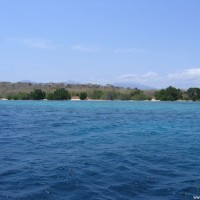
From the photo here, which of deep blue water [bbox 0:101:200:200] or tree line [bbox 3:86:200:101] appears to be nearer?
deep blue water [bbox 0:101:200:200]

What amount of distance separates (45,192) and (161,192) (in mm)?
3618

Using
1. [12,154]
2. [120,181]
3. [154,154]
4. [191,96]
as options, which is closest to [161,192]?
[120,181]

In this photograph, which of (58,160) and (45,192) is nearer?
(45,192)

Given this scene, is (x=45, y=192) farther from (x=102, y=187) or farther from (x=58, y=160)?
(x=58, y=160)

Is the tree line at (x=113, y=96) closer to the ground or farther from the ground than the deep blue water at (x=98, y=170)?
farther from the ground

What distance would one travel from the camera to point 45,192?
12242 millimetres

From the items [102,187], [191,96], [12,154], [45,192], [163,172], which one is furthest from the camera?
[191,96]

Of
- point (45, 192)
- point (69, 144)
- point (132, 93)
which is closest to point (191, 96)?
point (132, 93)

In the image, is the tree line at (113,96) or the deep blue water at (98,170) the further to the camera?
the tree line at (113,96)

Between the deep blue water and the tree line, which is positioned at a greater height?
the tree line

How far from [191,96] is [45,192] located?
162m

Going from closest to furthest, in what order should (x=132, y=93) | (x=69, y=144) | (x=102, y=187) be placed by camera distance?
(x=102, y=187)
(x=69, y=144)
(x=132, y=93)

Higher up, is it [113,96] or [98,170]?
[113,96]

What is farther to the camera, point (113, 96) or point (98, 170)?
point (113, 96)
